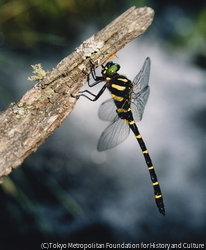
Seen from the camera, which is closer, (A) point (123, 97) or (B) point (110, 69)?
(B) point (110, 69)

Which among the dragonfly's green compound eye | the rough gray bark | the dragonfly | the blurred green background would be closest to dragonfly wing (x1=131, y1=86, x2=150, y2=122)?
the dragonfly

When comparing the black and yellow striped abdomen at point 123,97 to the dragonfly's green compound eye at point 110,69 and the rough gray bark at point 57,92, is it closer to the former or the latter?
the dragonfly's green compound eye at point 110,69

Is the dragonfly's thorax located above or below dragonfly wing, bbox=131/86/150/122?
below

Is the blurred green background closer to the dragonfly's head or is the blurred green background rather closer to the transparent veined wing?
the transparent veined wing

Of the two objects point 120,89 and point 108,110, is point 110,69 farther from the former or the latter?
point 108,110

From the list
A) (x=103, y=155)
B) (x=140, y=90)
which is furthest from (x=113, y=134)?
(x=103, y=155)

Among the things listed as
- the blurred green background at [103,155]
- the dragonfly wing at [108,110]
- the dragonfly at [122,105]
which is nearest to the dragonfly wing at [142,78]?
the dragonfly at [122,105]
